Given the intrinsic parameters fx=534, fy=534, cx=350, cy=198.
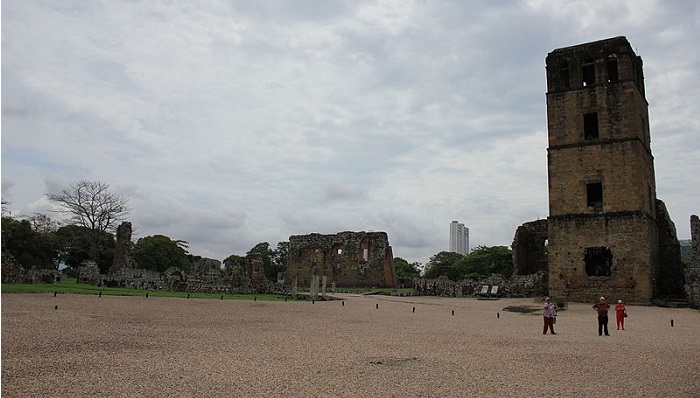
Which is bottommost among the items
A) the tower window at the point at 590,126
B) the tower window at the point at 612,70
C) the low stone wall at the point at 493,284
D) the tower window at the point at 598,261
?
the low stone wall at the point at 493,284

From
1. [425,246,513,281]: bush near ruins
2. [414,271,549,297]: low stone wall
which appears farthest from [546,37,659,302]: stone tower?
[425,246,513,281]: bush near ruins

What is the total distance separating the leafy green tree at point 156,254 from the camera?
166 ft

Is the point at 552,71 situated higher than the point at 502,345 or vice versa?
the point at 552,71

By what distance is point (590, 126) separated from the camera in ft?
88.7

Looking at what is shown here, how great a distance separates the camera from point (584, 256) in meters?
24.9

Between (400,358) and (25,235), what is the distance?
3805 cm

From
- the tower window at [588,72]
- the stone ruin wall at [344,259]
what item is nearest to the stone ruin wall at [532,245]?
the tower window at [588,72]

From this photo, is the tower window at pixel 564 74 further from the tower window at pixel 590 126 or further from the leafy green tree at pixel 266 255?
the leafy green tree at pixel 266 255

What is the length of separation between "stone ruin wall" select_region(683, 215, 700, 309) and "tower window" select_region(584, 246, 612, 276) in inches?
127

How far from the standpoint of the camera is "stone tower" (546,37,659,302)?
24000 mm

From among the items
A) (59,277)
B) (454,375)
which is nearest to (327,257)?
(59,277)

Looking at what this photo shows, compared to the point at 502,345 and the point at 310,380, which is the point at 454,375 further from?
the point at 502,345

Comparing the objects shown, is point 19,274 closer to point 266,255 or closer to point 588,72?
point 588,72

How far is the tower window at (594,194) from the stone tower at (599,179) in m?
0.04
